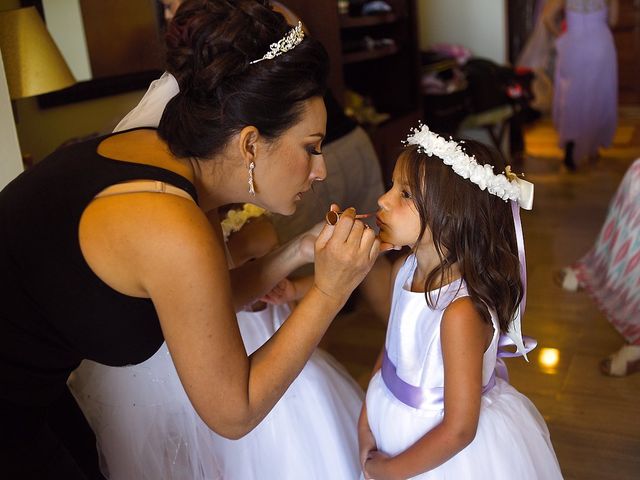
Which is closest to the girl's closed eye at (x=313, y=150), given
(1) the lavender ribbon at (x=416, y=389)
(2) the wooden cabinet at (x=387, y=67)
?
(1) the lavender ribbon at (x=416, y=389)

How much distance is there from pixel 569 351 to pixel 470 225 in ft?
5.00

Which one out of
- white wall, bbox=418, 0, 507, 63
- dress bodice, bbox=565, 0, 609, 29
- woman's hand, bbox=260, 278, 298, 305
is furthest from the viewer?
white wall, bbox=418, 0, 507, 63

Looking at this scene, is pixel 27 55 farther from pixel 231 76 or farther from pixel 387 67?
pixel 387 67

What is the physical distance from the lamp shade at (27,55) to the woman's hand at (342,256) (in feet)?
4.53

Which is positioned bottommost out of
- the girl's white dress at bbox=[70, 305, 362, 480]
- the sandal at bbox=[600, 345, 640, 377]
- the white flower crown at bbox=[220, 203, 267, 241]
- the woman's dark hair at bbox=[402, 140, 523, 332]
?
the sandal at bbox=[600, 345, 640, 377]

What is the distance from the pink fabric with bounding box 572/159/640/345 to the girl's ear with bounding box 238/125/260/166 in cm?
181

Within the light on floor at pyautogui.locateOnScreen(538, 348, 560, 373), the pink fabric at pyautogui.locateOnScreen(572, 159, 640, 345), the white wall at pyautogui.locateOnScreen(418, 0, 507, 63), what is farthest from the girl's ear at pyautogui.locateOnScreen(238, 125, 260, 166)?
the white wall at pyautogui.locateOnScreen(418, 0, 507, 63)

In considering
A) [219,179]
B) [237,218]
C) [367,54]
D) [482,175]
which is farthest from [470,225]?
[367,54]

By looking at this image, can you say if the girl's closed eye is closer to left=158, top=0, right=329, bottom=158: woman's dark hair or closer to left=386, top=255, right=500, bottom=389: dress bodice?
left=158, top=0, right=329, bottom=158: woman's dark hair

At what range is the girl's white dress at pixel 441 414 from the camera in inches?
57.2

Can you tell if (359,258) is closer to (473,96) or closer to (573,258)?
(573,258)

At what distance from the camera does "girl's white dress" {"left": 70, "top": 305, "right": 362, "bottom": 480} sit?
5.47 ft

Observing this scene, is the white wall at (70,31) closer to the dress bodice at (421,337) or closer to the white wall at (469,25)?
the dress bodice at (421,337)

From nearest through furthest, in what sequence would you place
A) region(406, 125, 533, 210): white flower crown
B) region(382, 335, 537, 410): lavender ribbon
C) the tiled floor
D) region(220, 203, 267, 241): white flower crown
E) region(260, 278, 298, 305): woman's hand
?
region(406, 125, 533, 210): white flower crown, region(382, 335, 537, 410): lavender ribbon, region(260, 278, 298, 305): woman's hand, region(220, 203, 267, 241): white flower crown, the tiled floor
